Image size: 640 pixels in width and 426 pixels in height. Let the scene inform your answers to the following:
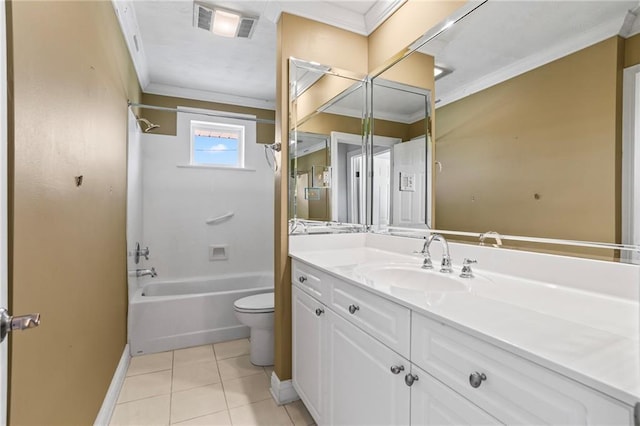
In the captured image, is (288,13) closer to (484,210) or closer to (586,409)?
(484,210)

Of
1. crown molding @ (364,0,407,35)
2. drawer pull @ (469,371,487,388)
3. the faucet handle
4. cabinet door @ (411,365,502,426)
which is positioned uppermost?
crown molding @ (364,0,407,35)

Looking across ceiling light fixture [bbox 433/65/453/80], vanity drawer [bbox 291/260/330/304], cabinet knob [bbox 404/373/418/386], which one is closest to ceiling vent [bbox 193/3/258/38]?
ceiling light fixture [bbox 433/65/453/80]

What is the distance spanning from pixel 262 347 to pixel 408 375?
1.64 metres

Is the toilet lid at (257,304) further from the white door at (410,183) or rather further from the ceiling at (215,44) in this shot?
the ceiling at (215,44)

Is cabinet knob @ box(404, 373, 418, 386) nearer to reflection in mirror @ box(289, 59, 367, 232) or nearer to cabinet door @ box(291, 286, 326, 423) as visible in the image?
cabinet door @ box(291, 286, 326, 423)

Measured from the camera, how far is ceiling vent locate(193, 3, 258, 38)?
78.2 inches

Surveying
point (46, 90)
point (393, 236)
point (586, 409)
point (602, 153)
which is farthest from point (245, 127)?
point (586, 409)

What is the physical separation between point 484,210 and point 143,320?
260 centimetres

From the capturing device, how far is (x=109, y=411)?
1745 millimetres

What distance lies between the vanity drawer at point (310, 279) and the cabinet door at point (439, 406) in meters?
0.62

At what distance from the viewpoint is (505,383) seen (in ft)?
2.19

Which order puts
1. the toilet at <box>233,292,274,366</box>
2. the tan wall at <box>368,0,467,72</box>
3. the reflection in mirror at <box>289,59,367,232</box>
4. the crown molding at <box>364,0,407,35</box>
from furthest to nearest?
the toilet at <box>233,292,274,366</box> → the reflection in mirror at <box>289,59,367,232</box> → the crown molding at <box>364,0,407,35</box> → the tan wall at <box>368,0,467,72</box>

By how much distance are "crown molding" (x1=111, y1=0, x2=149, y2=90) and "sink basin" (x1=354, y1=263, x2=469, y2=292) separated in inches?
80.7

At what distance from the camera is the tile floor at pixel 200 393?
175 centimetres
